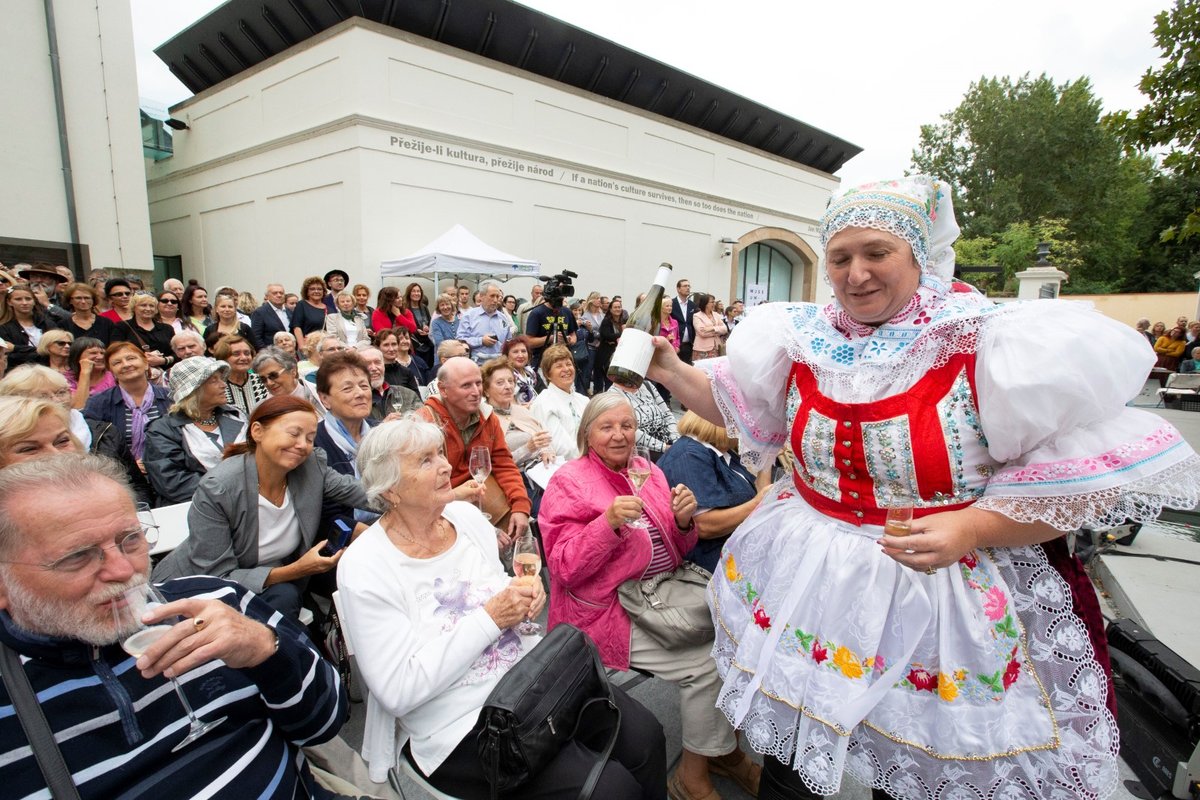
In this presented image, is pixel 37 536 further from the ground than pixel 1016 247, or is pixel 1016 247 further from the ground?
pixel 1016 247

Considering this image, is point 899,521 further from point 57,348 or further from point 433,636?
point 57,348

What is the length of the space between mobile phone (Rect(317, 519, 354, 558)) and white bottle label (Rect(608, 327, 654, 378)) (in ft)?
6.06

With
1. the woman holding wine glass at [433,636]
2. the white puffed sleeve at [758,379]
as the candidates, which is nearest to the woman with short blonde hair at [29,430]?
the woman holding wine glass at [433,636]

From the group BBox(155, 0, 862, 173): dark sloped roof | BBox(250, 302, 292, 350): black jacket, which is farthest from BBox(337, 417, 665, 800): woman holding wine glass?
BBox(155, 0, 862, 173): dark sloped roof

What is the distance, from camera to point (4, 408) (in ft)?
7.53

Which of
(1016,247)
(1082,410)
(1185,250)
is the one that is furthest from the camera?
(1016,247)

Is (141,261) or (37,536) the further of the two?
(141,261)

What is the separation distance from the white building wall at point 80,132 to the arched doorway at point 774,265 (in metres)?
15.2

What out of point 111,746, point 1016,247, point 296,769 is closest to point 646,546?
point 296,769

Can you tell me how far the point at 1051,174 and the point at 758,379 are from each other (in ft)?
142

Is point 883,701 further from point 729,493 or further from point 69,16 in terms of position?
point 69,16

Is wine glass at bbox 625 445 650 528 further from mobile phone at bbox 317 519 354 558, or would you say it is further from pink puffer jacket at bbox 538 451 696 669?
mobile phone at bbox 317 519 354 558

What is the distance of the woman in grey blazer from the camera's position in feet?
7.73

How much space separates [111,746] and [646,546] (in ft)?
5.42
